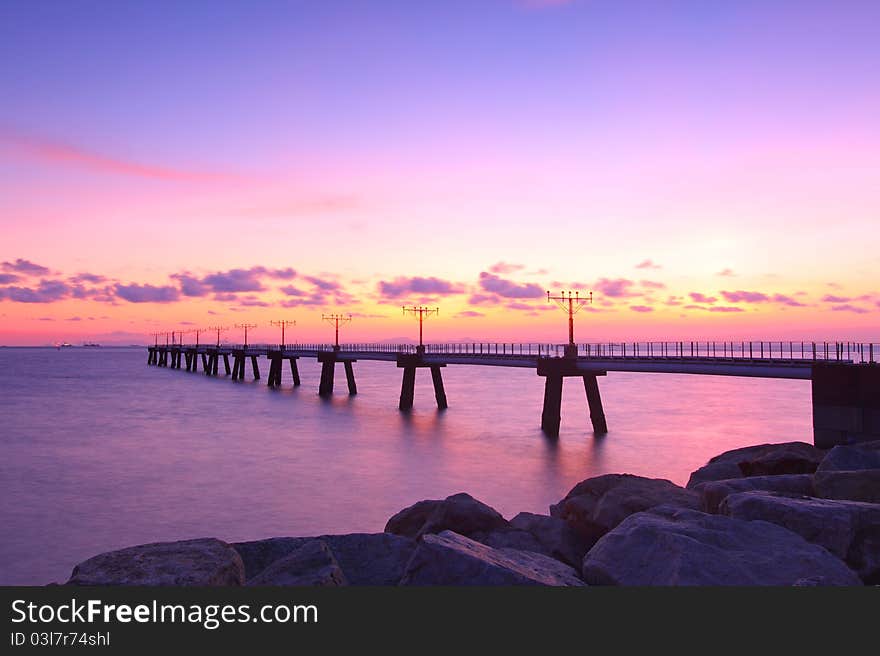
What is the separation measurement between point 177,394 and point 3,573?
71683 millimetres

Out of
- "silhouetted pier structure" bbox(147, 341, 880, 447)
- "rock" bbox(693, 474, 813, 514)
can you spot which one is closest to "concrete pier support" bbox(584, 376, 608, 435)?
"silhouetted pier structure" bbox(147, 341, 880, 447)

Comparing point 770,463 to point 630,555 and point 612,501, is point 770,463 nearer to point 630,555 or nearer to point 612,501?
point 612,501

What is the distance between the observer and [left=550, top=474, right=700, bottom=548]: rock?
41.6ft

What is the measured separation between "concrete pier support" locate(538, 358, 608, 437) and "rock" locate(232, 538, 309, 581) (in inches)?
1417

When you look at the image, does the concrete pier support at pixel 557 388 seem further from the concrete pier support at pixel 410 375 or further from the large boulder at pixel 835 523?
the large boulder at pixel 835 523

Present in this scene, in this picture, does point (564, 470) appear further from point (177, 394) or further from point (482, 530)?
point (177, 394)

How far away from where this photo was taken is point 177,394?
85.9 meters

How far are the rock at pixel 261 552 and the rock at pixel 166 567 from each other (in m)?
1.40

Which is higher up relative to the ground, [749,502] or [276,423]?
[749,502]

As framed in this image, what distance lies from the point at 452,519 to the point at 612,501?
122 inches

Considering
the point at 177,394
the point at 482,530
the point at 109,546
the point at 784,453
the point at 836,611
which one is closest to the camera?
the point at 836,611

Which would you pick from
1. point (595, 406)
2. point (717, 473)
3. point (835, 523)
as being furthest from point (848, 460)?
point (595, 406)

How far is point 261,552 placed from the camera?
9.38 m

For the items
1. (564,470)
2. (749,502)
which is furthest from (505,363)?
(749,502)
